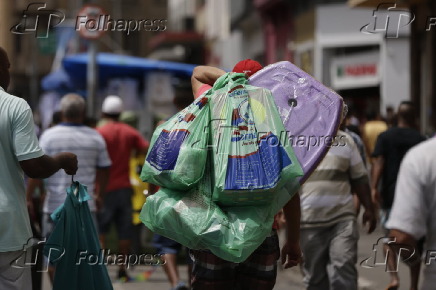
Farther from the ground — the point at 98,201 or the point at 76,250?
the point at 76,250

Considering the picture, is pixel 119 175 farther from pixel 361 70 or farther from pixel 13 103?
pixel 361 70

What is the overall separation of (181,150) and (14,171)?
103 centimetres

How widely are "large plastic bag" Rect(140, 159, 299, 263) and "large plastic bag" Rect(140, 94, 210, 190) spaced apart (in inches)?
3.0

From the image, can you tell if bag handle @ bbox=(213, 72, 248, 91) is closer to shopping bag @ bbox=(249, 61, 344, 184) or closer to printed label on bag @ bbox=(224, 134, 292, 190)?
shopping bag @ bbox=(249, 61, 344, 184)

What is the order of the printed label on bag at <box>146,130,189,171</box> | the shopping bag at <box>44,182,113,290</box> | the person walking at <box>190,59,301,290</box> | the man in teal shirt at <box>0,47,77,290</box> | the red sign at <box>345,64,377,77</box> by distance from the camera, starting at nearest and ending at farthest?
1. the printed label on bag at <box>146,130,189,171</box>
2. the person walking at <box>190,59,301,290</box>
3. the man in teal shirt at <box>0,47,77,290</box>
4. the shopping bag at <box>44,182,113,290</box>
5. the red sign at <box>345,64,377,77</box>

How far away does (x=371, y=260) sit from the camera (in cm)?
1269

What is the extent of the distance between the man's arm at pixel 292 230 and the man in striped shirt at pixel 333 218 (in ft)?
7.30

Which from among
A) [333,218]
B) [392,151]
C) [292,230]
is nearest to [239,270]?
[292,230]

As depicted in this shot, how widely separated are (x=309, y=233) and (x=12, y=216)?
3142 millimetres

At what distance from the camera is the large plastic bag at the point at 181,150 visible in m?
5.15

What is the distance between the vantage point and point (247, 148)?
16.9 ft

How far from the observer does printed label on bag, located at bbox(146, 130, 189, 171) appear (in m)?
5.22

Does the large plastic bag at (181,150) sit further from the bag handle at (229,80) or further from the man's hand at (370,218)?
the man's hand at (370,218)

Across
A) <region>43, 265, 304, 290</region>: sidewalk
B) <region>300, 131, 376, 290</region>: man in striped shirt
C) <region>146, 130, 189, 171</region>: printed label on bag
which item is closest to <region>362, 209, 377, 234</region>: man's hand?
<region>300, 131, 376, 290</region>: man in striped shirt
